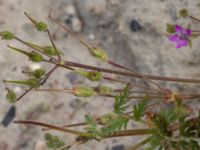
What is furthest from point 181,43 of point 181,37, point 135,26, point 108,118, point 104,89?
point 108,118

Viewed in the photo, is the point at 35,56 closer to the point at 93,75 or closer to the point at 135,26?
the point at 93,75

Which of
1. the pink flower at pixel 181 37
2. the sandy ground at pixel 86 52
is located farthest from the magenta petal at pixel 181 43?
the sandy ground at pixel 86 52

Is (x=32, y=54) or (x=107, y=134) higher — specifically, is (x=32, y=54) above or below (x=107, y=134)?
above

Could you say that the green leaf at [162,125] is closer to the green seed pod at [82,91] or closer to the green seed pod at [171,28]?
the green seed pod at [82,91]

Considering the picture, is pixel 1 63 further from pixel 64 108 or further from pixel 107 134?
pixel 107 134

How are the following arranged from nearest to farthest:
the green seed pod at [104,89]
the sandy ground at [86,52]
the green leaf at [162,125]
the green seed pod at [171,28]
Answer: the green leaf at [162,125] → the green seed pod at [104,89] → the green seed pod at [171,28] → the sandy ground at [86,52]

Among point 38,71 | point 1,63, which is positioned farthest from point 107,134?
point 1,63

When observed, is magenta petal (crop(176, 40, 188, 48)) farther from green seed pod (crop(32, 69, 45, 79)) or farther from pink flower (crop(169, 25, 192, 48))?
green seed pod (crop(32, 69, 45, 79))
